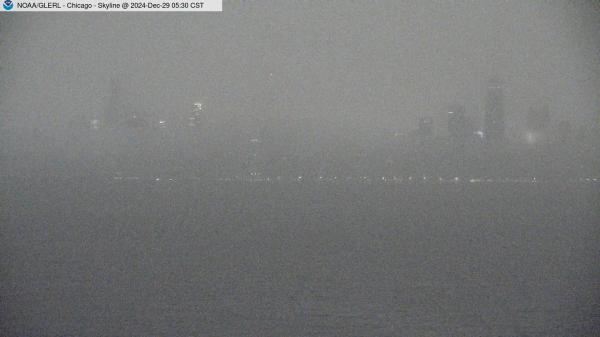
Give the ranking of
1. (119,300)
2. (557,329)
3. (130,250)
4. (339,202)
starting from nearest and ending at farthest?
(557,329)
(119,300)
(130,250)
(339,202)

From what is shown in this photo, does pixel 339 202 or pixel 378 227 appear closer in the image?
pixel 378 227

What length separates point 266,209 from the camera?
14462 cm

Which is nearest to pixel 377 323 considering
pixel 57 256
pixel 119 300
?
pixel 119 300

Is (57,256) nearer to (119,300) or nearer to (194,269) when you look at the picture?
(194,269)

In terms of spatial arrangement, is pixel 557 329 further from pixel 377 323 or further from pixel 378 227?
pixel 378 227

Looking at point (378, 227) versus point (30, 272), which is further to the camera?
point (378, 227)

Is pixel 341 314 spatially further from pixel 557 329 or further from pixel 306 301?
pixel 557 329

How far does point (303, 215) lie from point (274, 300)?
82.4 m

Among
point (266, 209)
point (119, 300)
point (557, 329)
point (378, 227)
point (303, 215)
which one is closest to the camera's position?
point (557, 329)

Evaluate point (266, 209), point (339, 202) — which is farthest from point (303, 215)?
point (339, 202)

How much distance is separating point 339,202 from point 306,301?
129 m

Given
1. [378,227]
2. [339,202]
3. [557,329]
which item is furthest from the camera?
[339,202]

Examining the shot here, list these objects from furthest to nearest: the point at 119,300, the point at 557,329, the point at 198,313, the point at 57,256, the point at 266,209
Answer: the point at 266,209 → the point at 57,256 → the point at 119,300 → the point at 198,313 → the point at 557,329

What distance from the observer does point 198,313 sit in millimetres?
41719
